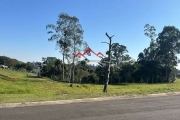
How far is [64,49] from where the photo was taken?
49.2 m

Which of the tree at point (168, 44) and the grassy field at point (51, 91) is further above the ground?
the tree at point (168, 44)

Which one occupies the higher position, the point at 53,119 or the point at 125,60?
the point at 125,60

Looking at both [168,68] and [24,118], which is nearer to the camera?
[24,118]

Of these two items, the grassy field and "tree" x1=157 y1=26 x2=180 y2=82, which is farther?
"tree" x1=157 y1=26 x2=180 y2=82

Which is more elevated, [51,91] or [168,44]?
[168,44]

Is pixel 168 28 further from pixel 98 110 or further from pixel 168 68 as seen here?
pixel 98 110

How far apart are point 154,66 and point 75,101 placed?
49.0 metres

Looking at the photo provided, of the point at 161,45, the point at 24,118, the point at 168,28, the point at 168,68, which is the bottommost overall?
the point at 24,118

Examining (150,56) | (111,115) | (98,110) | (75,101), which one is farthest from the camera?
(150,56)

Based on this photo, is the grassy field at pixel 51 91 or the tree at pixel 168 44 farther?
the tree at pixel 168 44

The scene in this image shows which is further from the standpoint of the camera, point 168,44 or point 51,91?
point 168,44

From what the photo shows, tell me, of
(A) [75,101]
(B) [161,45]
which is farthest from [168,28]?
(A) [75,101]

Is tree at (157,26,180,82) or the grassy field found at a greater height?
tree at (157,26,180,82)

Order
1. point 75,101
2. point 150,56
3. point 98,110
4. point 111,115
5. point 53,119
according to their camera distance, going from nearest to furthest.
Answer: point 53,119 < point 111,115 < point 98,110 < point 75,101 < point 150,56
